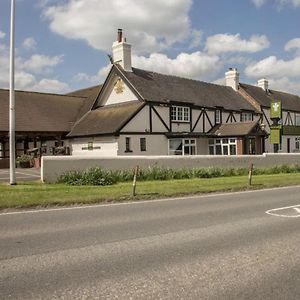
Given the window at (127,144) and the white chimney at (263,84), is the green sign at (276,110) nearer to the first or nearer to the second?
the white chimney at (263,84)

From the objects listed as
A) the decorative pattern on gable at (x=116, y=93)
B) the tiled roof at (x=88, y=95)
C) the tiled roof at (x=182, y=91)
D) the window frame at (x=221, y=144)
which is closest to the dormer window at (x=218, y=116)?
the tiled roof at (x=182, y=91)

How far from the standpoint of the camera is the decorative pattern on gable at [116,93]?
37656mm

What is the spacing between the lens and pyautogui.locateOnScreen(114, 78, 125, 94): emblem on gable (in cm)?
3822

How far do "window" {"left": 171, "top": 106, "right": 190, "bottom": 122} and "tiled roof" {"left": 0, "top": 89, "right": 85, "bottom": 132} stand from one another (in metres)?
9.18

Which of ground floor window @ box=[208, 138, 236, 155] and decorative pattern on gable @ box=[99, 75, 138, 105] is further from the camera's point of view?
ground floor window @ box=[208, 138, 236, 155]

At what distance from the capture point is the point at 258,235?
8.91 meters

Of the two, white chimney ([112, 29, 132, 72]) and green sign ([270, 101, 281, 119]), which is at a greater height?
white chimney ([112, 29, 132, 72])

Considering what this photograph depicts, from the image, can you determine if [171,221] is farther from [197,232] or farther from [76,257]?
[76,257]

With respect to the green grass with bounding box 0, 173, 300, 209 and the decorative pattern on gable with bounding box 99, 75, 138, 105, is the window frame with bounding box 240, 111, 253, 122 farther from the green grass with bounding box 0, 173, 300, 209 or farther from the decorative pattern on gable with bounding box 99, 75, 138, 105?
the green grass with bounding box 0, 173, 300, 209

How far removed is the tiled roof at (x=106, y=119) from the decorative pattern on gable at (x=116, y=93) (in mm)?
500

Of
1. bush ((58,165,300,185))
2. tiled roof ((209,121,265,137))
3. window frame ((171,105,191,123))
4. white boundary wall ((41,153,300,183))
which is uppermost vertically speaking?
window frame ((171,105,191,123))

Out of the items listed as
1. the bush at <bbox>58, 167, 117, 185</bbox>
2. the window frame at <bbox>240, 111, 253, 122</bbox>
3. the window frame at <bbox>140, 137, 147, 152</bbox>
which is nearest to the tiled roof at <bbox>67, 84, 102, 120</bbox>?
the window frame at <bbox>140, 137, 147, 152</bbox>

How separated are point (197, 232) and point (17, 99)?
3287cm

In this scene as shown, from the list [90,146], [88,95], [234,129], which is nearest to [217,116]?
[234,129]
